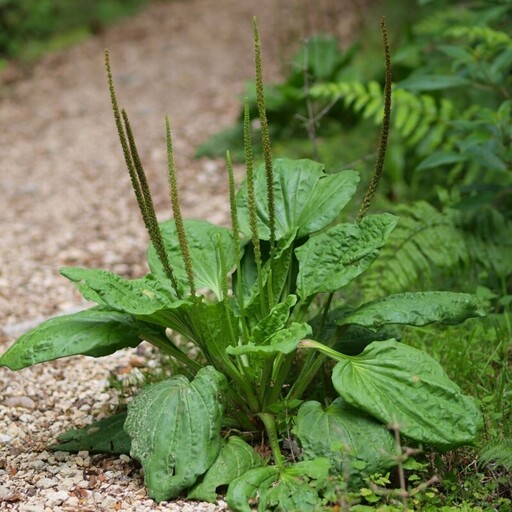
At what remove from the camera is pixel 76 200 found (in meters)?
5.89

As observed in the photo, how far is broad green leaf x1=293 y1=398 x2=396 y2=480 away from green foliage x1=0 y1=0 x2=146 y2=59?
24.0 ft

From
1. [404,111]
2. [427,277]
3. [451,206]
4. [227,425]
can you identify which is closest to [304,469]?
[227,425]

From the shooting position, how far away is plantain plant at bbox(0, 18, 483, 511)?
243 centimetres

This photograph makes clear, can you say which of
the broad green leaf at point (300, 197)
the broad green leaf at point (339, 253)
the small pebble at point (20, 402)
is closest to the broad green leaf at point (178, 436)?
the broad green leaf at point (339, 253)

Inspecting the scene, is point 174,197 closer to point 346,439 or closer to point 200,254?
point 200,254

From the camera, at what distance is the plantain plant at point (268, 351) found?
2.43 m

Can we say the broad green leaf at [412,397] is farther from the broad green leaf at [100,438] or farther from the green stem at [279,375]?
the broad green leaf at [100,438]

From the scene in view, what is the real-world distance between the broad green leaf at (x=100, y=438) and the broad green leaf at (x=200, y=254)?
530 millimetres

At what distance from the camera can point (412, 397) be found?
8.04 ft

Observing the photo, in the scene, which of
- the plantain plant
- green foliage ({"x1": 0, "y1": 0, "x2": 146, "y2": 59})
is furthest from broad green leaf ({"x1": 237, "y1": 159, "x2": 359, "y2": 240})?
green foliage ({"x1": 0, "y1": 0, "x2": 146, "y2": 59})

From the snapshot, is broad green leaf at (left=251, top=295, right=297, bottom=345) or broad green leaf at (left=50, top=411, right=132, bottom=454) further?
broad green leaf at (left=50, top=411, right=132, bottom=454)

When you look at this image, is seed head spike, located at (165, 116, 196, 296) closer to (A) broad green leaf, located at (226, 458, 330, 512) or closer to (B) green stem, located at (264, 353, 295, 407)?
(B) green stem, located at (264, 353, 295, 407)

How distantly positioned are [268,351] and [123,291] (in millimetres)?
577

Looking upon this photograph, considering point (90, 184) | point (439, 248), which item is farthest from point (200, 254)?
point (90, 184)
